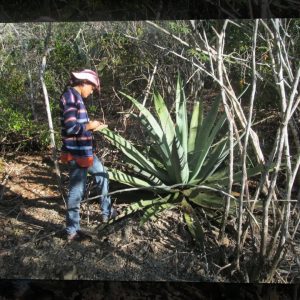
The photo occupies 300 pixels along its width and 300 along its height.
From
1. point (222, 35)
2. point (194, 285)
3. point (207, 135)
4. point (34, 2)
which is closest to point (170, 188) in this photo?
point (207, 135)

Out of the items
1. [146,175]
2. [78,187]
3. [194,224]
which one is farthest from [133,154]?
[194,224]

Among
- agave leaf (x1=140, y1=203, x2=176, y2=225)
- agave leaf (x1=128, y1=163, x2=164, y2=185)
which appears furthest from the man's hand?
agave leaf (x1=140, y1=203, x2=176, y2=225)

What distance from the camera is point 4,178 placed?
376 cm

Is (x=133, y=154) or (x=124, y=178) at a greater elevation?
(x=133, y=154)

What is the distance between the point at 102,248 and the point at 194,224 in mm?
576

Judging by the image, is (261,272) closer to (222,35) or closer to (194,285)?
(194,285)

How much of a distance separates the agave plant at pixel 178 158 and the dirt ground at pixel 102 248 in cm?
9

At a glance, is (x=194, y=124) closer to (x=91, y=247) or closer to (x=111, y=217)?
(x=111, y=217)

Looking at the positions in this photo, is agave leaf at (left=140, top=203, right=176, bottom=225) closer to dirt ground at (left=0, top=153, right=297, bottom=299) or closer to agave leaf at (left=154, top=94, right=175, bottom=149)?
dirt ground at (left=0, top=153, right=297, bottom=299)

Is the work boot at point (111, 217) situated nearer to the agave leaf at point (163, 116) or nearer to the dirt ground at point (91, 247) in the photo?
the dirt ground at point (91, 247)

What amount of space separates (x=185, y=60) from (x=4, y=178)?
1306mm

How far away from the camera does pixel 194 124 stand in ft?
12.0

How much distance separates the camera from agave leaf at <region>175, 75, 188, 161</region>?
11.7ft

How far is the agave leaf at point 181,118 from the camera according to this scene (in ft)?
11.7
